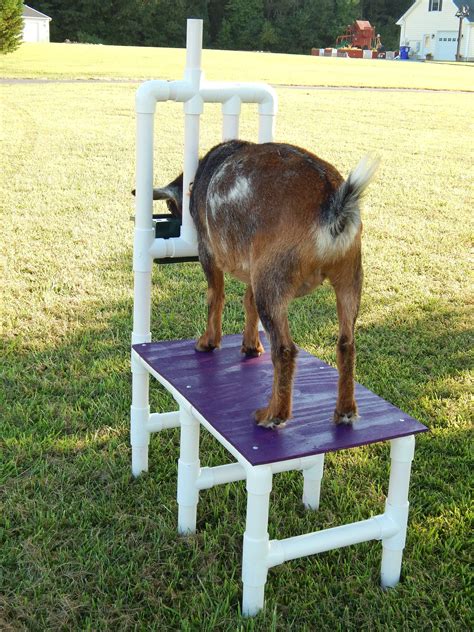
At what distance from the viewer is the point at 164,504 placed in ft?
9.16

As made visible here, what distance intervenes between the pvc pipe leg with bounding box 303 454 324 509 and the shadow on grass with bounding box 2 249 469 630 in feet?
0.16

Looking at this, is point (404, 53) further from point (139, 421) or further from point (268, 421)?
point (268, 421)

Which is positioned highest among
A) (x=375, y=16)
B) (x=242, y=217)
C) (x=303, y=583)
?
(x=375, y=16)

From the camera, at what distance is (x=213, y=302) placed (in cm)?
272

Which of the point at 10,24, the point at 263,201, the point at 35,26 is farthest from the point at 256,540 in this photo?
the point at 35,26

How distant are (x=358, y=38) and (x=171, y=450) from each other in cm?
5550

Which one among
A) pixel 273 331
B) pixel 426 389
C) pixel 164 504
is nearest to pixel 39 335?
pixel 164 504

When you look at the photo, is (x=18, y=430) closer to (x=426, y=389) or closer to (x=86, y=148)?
(x=426, y=389)

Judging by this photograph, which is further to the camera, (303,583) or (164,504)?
(164,504)

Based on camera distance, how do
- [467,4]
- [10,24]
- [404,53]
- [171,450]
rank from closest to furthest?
[171,450] < [10,24] < [404,53] < [467,4]

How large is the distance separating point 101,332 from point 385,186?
5239mm

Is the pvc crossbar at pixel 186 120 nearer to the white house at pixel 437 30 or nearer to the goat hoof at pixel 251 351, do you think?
the goat hoof at pixel 251 351

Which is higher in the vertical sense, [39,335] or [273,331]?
[273,331]

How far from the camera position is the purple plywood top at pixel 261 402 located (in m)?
2.18
